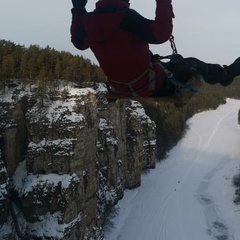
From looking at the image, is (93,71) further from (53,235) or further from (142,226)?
(53,235)

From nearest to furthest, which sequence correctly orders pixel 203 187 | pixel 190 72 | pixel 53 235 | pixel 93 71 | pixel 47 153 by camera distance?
pixel 190 72 → pixel 53 235 → pixel 47 153 → pixel 93 71 → pixel 203 187

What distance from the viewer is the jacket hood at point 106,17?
426 cm

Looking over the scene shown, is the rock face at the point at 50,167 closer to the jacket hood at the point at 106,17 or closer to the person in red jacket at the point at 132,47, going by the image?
the person in red jacket at the point at 132,47

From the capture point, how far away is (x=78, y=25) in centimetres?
505

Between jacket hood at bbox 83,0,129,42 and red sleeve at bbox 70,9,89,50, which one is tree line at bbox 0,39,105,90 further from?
jacket hood at bbox 83,0,129,42

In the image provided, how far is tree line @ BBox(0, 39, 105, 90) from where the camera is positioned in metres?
25.5

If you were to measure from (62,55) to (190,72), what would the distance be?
2801cm

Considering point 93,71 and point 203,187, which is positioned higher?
point 93,71

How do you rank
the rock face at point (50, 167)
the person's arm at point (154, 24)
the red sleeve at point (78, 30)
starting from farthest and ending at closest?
the rock face at point (50, 167) < the red sleeve at point (78, 30) < the person's arm at point (154, 24)

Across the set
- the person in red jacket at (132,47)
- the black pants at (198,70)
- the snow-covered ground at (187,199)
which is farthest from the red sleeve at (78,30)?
the snow-covered ground at (187,199)

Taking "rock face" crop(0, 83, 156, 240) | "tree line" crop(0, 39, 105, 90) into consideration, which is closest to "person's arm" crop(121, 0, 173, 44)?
"rock face" crop(0, 83, 156, 240)


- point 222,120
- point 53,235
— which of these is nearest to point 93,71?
point 53,235

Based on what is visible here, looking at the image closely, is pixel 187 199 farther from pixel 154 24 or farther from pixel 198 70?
pixel 154 24

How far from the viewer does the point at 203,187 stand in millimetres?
37406
